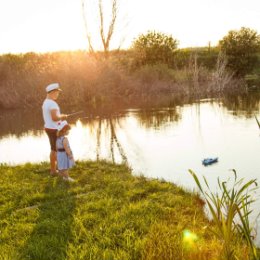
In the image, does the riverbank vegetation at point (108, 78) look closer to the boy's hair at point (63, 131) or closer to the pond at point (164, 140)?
the pond at point (164, 140)

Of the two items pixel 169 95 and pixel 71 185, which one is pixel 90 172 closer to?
pixel 71 185

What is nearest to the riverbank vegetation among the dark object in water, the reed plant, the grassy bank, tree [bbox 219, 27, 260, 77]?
tree [bbox 219, 27, 260, 77]

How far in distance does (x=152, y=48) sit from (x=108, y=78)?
12598 millimetres

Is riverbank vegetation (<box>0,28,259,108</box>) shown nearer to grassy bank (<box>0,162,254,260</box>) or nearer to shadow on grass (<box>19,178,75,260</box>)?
grassy bank (<box>0,162,254,260</box>)

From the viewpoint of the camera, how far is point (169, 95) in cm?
3178

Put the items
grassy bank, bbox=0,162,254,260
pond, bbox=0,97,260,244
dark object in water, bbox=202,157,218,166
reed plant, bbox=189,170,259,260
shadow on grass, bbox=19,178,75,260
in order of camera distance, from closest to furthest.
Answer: reed plant, bbox=189,170,259,260, grassy bank, bbox=0,162,254,260, shadow on grass, bbox=19,178,75,260, pond, bbox=0,97,260,244, dark object in water, bbox=202,157,218,166

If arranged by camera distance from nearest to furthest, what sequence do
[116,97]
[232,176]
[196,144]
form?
[232,176] < [196,144] < [116,97]

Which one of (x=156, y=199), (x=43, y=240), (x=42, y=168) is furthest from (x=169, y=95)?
(x=43, y=240)

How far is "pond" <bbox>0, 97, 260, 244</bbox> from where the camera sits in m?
9.59

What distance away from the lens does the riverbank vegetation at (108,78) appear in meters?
29.4

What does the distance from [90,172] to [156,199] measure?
2.59m

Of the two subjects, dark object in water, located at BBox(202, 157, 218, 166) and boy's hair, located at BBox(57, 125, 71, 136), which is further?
dark object in water, located at BBox(202, 157, 218, 166)

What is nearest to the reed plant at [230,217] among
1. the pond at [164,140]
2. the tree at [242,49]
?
the pond at [164,140]

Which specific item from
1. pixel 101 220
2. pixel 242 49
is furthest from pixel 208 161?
pixel 242 49
